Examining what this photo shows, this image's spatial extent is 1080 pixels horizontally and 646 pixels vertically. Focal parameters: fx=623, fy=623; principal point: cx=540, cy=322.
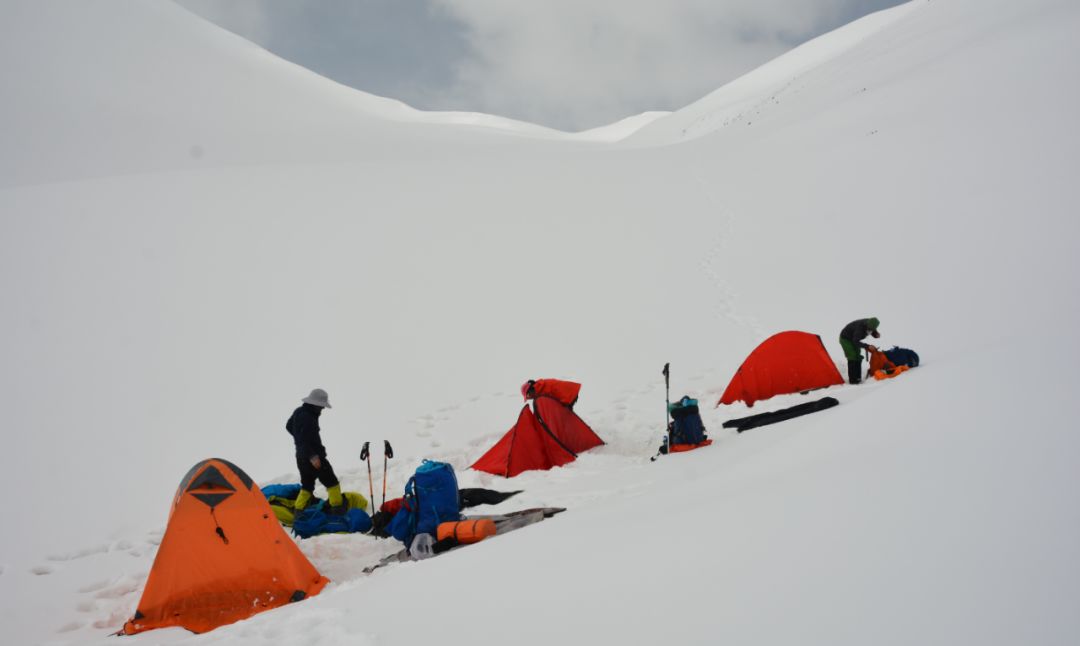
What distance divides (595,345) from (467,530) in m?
5.18

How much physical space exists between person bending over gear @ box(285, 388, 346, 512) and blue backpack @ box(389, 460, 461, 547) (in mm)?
778

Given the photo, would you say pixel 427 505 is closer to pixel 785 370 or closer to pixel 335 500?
pixel 335 500

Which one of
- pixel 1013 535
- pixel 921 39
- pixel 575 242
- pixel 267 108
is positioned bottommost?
pixel 1013 535

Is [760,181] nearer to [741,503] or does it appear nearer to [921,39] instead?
[921,39]

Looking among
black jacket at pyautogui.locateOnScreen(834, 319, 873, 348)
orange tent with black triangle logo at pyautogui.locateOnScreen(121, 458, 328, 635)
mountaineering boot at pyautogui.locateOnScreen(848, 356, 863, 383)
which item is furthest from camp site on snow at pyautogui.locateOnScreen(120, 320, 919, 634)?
black jacket at pyautogui.locateOnScreen(834, 319, 873, 348)

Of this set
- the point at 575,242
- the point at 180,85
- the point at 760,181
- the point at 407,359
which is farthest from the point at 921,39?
the point at 180,85

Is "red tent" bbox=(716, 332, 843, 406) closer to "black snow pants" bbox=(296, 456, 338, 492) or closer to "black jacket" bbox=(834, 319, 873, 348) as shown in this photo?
"black jacket" bbox=(834, 319, 873, 348)

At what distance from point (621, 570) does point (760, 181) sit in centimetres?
1751

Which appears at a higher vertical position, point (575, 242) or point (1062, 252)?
point (575, 242)

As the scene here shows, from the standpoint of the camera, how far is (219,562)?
14.6 ft

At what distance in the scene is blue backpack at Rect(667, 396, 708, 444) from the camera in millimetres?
6211

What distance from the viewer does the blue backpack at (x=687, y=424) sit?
20.4 ft

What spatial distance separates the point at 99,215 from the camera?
14.0m

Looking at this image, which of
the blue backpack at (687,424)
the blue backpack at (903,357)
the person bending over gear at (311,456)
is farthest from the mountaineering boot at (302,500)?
the blue backpack at (903,357)
